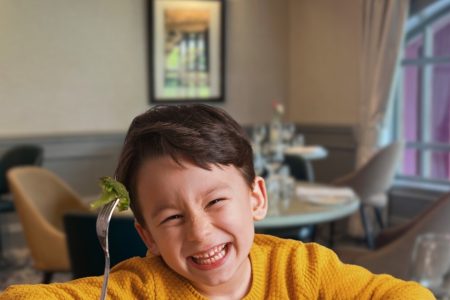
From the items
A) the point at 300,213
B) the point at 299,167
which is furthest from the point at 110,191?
the point at 299,167

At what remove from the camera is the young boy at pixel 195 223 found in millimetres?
840

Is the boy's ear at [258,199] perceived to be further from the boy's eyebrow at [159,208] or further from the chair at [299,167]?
the chair at [299,167]

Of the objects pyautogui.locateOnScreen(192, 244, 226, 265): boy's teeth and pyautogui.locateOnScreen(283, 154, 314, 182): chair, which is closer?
pyautogui.locateOnScreen(192, 244, 226, 265): boy's teeth

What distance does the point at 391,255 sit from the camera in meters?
2.48

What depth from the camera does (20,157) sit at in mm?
4707

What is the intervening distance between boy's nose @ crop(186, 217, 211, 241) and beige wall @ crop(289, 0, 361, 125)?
498 cm

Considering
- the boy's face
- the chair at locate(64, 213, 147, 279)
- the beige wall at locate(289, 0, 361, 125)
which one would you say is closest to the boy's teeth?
the boy's face

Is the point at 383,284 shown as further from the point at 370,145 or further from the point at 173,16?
the point at 173,16

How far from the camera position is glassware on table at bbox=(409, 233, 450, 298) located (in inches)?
62.0

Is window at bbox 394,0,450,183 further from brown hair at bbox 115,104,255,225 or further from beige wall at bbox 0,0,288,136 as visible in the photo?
brown hair at bbox 115,104,255,225

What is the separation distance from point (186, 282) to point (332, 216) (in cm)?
202

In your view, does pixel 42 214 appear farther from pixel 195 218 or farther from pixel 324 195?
pixel 195 218

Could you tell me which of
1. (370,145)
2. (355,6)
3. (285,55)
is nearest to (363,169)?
(370,145)

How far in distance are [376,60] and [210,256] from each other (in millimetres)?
4700
